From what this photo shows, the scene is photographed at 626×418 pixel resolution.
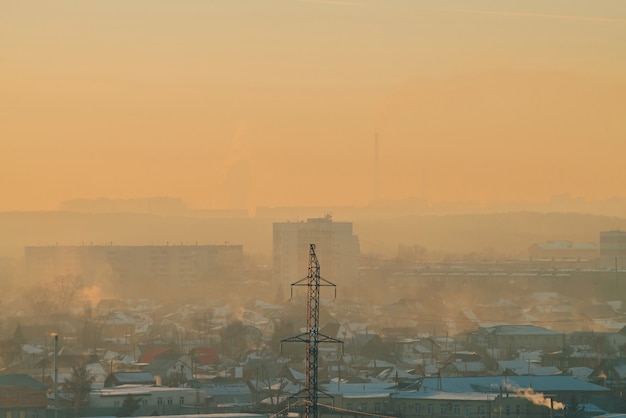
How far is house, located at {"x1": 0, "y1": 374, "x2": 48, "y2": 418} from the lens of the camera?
18656 mm

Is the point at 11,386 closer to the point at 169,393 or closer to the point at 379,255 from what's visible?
the point at 169,393

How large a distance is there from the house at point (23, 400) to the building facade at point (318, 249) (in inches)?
1316

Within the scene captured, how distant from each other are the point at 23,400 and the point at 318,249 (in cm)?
3570

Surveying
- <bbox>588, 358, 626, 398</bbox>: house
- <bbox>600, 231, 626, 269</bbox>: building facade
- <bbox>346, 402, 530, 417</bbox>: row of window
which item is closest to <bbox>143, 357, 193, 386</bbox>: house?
<bbox>346, 402, 530, 417</bbox>: row of window

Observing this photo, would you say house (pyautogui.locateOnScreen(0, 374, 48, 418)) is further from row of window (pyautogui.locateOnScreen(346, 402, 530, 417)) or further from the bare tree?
row of window (pyautogui.locateOnScreen(346, 402, 530, 417))

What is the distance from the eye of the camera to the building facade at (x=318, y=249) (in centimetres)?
5381

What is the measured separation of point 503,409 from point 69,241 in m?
61.1

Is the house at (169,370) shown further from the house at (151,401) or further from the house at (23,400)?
the house at (23,400)

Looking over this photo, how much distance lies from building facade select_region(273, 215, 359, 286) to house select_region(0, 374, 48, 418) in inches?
1316

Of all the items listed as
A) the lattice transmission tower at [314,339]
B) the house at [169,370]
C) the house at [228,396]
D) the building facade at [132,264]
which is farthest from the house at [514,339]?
the building facade at [132,264]

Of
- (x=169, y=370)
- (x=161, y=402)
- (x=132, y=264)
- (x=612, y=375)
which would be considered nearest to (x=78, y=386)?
(x=161, y=402)

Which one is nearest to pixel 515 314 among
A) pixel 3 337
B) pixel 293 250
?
pixel 293 250

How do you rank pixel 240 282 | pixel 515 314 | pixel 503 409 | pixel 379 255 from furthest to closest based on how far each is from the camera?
pixel 379 255 < pixel 240 282 < pixel 515 314 < pixel 503 409

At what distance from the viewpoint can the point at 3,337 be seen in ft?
105
